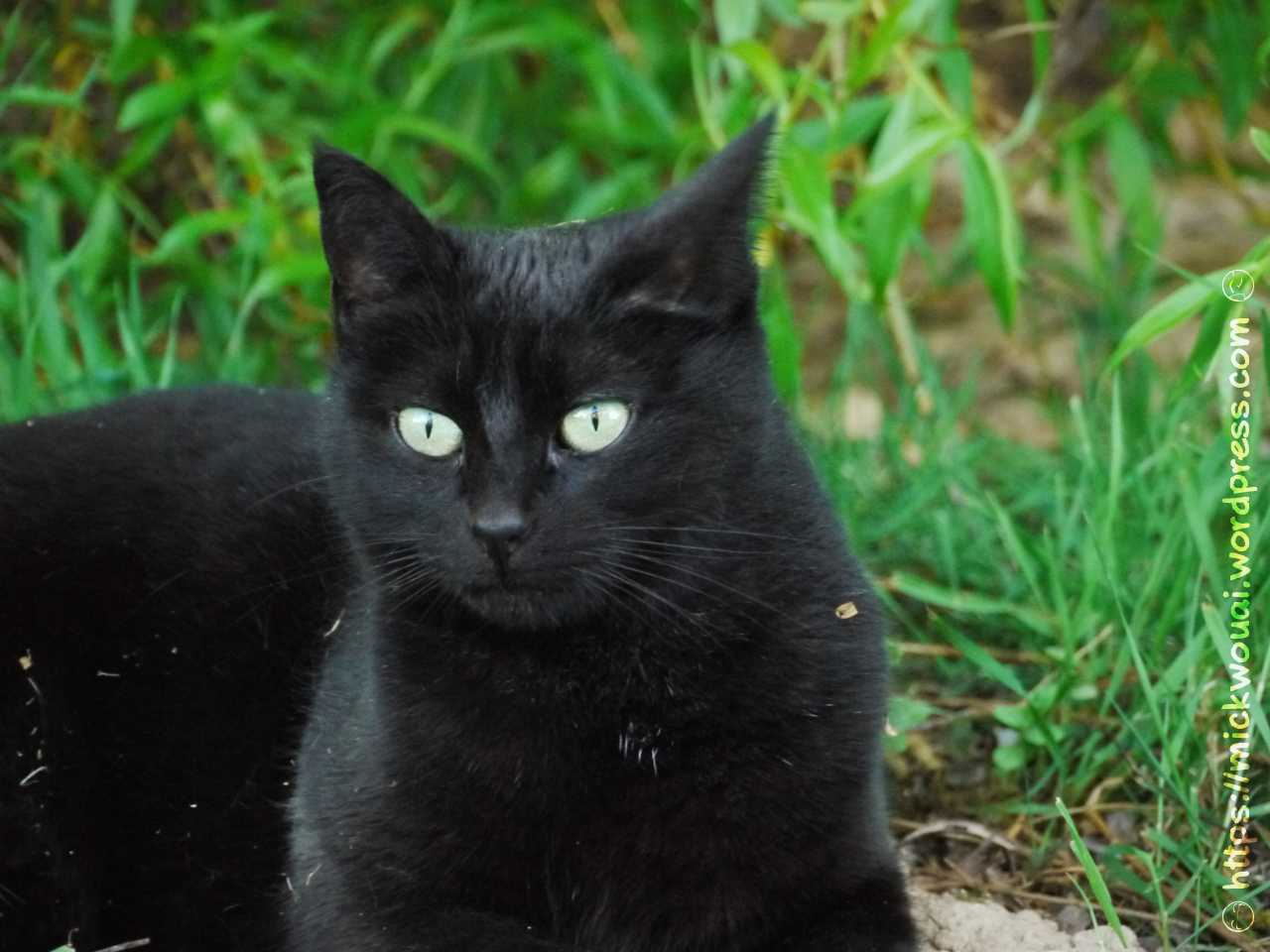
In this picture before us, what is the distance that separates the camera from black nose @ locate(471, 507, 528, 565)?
133cm

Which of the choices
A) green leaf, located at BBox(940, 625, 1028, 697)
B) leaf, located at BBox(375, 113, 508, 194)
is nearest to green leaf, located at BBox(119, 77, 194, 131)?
leaf, located at BBox(375, 113, 508, 194)

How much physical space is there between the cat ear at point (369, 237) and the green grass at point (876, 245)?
0.74 metres

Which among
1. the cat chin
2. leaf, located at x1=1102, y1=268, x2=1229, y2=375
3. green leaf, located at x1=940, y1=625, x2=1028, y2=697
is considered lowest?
green leaf, located at x1=940, y1=625, x2=1028, y2=697

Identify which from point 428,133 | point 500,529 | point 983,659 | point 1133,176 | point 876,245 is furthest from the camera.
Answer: point 1133,176

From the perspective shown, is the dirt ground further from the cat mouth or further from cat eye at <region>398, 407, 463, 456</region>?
cat eye at <region>398, 407, 463, 456</region>

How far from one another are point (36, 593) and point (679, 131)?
61.0 inches

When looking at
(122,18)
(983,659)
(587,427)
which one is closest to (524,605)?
(587,427)

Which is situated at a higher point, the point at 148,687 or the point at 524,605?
the point at 524,605

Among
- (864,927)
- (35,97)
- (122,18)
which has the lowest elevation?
(864,927)

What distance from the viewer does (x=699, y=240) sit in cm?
140

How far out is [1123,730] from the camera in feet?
6.16

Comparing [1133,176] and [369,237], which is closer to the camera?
[369,237]

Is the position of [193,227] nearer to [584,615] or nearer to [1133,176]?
[584,615]

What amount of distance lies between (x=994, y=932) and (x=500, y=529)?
0.73 meters
